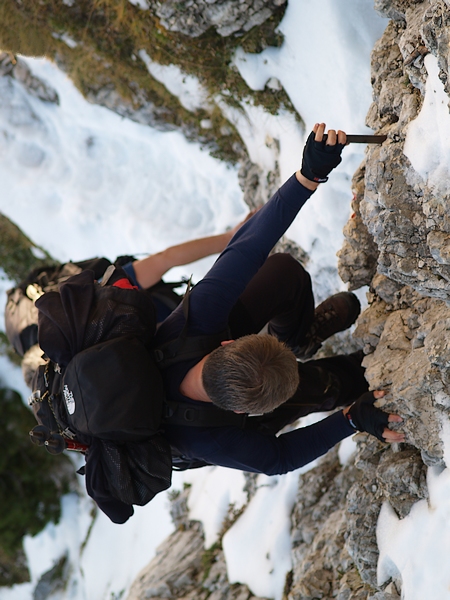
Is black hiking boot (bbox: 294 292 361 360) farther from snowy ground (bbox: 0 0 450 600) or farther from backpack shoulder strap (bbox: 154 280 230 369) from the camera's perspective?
backpack shoulder strap (bbox: 154 280 230 369)

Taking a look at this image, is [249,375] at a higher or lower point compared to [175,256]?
lower

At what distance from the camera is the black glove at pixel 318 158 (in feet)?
7.72

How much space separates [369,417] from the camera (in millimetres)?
2992

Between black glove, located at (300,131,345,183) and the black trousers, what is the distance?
893 millimetres

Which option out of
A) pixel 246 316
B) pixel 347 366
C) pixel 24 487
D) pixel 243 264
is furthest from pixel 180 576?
pixel 24 487

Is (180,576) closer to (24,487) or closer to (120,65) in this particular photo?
(120,65)

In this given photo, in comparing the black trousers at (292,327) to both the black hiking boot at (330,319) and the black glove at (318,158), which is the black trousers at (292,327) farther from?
the black glove at (318,158)

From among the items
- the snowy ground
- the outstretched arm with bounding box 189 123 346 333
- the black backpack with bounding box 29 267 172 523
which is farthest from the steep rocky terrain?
the black backpack with bounding box 29 267 172 523

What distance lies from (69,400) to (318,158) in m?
1.72

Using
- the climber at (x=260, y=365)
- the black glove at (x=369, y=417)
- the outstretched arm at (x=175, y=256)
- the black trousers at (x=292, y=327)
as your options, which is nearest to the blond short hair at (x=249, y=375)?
the climber at (x=260, y=365)

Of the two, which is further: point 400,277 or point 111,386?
point 400,277

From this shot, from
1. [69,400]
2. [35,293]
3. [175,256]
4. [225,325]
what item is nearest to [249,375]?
[225,325]

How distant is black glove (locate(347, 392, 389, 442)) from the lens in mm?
2955

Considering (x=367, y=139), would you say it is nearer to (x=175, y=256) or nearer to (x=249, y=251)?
(x=249, y=251)
